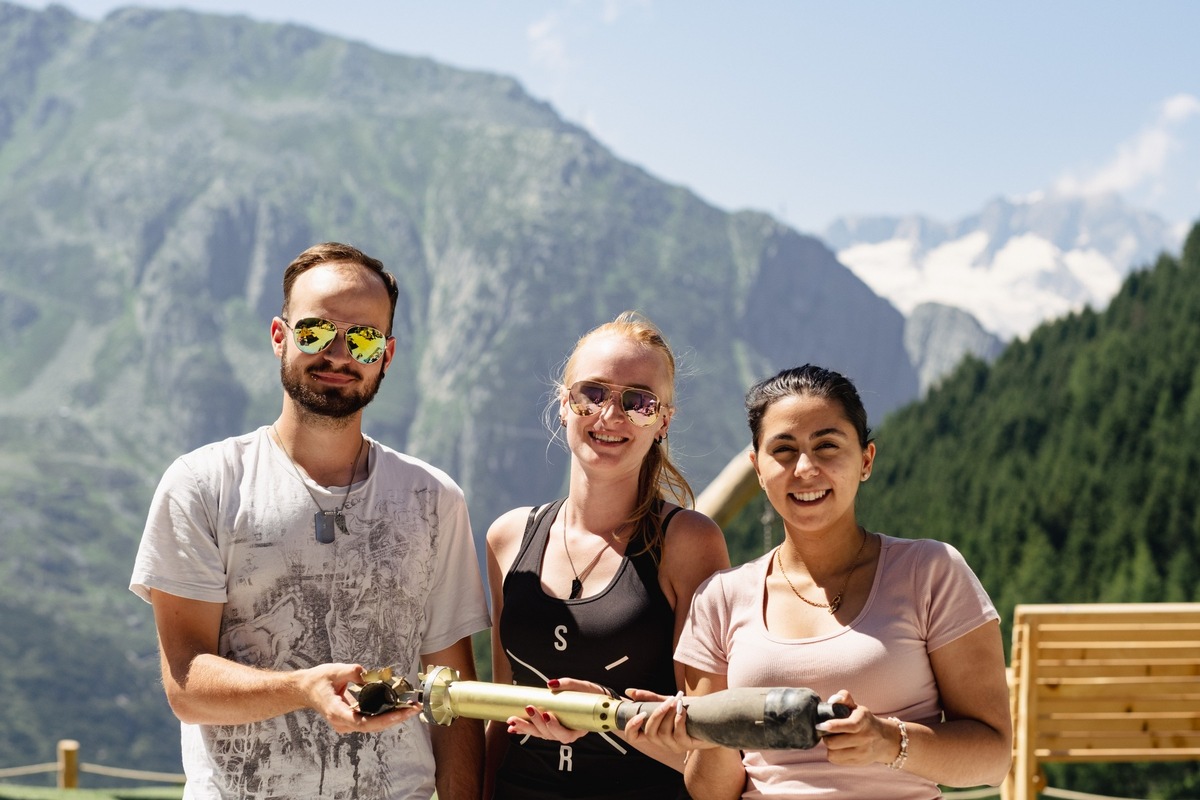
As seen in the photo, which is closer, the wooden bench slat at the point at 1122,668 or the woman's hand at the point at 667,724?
the woman's hand at the point at 667,724

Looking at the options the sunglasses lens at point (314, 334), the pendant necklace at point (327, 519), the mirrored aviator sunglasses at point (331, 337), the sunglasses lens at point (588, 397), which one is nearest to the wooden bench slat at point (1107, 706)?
the sunglasses lens at point (588, 397)

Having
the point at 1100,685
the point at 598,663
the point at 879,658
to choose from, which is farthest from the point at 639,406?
the point at 1100,685

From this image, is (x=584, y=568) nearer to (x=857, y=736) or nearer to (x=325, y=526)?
(x=325, y=526)

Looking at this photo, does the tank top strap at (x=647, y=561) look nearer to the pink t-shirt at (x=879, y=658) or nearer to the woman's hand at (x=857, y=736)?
the pink t-shirt at (x=879, y=658)

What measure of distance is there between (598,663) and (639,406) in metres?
0.75

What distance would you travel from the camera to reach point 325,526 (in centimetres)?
354

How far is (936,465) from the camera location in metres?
72.1

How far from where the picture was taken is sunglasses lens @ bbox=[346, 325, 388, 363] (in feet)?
11.8

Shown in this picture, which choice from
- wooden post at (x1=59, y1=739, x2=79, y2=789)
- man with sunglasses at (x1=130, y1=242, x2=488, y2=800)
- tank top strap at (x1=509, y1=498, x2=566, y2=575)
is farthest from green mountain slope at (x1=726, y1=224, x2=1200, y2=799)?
man with sunglasses at (x1=130, y1=242, x2=488, y2=800)

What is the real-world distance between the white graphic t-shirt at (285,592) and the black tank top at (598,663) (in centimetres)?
31

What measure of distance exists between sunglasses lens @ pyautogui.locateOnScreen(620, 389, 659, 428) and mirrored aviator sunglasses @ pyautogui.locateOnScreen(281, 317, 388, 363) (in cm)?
73

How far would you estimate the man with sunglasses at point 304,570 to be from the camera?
343 centimetres

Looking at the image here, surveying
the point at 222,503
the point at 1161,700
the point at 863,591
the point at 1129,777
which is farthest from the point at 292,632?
the point at 1129,777

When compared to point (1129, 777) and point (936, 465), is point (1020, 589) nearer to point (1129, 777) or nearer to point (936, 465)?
point (1129, 777)
